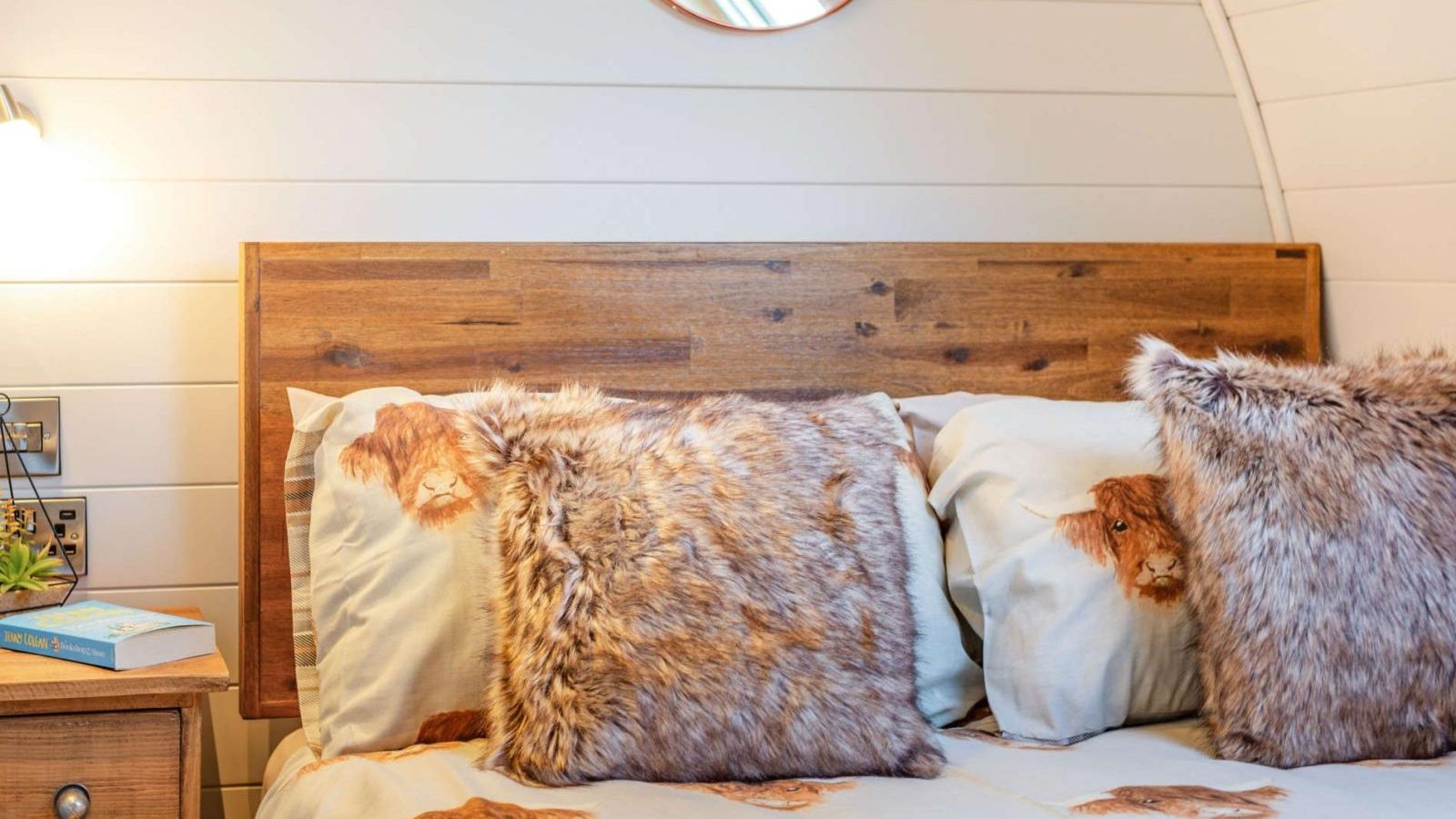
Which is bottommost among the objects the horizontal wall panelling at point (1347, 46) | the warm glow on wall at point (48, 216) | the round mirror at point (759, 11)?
the warm glow on wall at point (48, 216)

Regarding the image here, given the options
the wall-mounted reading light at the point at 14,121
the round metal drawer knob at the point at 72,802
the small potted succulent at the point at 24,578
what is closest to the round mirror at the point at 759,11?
the wall-mounted reading light at the point at 14,121

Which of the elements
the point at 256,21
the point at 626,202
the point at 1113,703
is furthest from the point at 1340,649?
the point at 256,21

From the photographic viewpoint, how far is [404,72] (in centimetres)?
192

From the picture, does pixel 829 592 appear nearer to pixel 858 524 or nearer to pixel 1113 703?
pixel 858 524

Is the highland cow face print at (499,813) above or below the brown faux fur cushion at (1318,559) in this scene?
below

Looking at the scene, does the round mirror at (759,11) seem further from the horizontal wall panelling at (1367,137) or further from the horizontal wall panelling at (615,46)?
the horizontal wall panelling at (1367,137)

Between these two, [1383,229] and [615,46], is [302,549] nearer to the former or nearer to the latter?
[615,46]

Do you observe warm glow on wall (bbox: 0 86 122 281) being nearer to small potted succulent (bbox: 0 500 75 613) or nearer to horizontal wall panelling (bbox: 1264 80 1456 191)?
small potted succulent (bbox: 0 500 75 613)

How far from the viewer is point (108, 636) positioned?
1511 millimetres

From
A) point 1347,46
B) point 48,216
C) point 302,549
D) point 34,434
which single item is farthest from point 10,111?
point 1347,46

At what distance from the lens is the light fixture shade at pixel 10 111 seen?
1.77 metres

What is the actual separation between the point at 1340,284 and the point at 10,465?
84.7 inches

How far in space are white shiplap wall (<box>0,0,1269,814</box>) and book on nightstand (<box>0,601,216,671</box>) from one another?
277 millimetres

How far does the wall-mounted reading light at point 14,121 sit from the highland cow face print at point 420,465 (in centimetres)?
70
